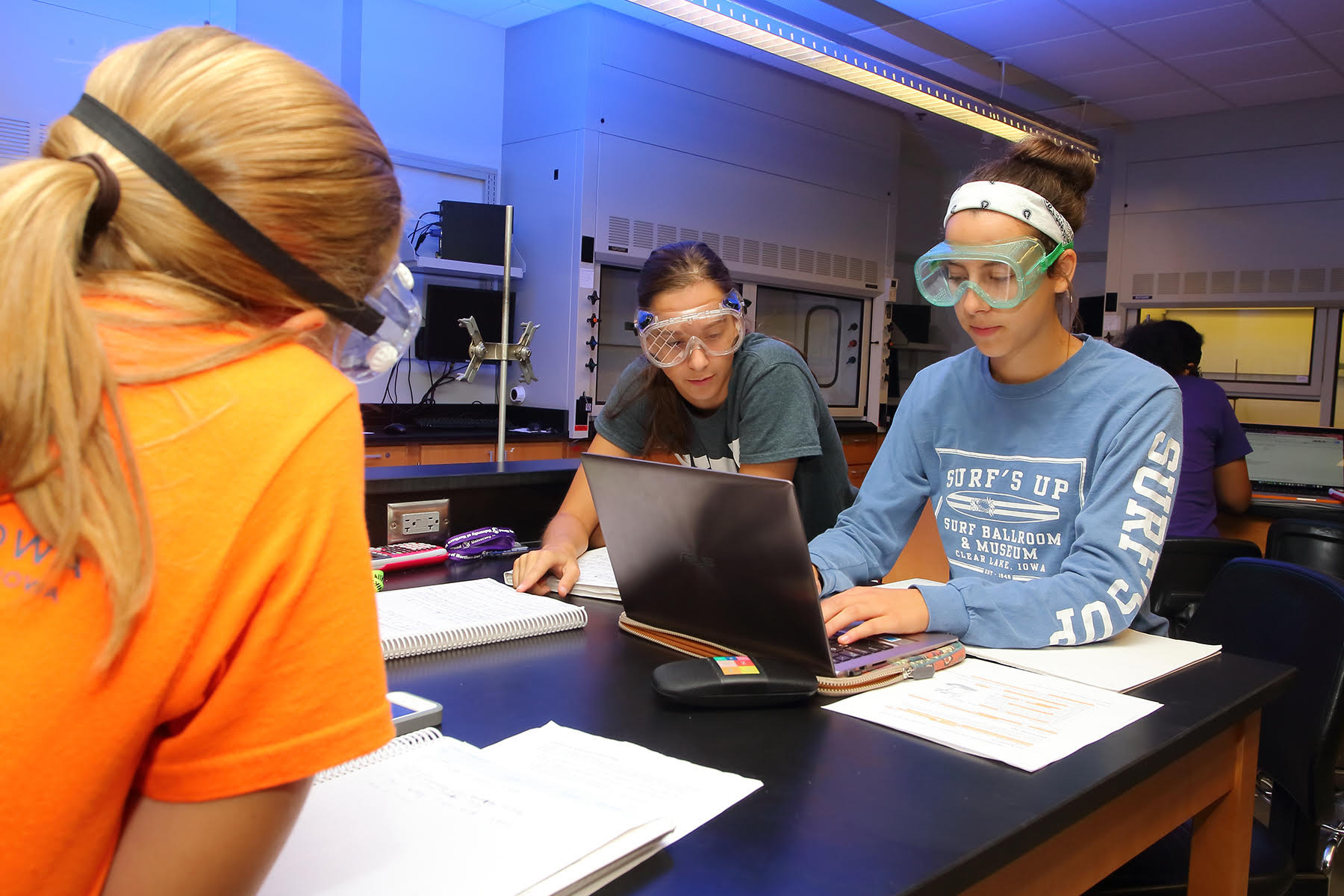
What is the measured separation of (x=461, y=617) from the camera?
1331mm

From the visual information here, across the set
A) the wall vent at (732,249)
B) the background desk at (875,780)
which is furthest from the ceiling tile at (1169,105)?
the background desk at (875,780)

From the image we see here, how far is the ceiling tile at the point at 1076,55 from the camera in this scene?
4773 millimetres

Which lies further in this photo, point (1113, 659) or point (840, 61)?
point (840, 61)

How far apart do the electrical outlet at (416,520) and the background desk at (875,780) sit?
2.45 ft

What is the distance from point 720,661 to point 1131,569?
2.03 ft

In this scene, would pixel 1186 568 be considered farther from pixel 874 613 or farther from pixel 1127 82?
pixel 1127 82

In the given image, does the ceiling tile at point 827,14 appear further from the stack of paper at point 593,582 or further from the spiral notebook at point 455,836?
the spiral notebook at point 455,836

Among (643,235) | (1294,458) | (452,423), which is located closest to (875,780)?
(452,423)

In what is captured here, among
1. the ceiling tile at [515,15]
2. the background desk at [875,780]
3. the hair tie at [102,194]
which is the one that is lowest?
the background desk at [875,780]

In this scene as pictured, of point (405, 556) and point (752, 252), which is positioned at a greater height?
point (752, 252)

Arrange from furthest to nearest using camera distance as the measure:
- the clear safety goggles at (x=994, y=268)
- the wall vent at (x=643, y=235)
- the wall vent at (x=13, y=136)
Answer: the wall vent at (x=643, y=235) < the wall vent at (x=13, y=136) < the clear safety goggles at (x=994, y=268)

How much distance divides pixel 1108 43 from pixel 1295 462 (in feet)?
7.33

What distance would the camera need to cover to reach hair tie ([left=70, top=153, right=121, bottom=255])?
514mm

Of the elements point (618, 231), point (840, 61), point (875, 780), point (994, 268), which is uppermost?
point (840, 61)
